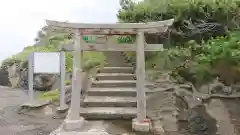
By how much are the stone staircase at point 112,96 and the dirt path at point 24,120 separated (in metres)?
1.14

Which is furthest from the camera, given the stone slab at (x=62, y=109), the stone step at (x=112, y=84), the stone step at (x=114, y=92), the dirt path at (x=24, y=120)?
the stone step at (x=112, y=84)

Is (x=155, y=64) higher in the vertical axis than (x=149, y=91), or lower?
higher

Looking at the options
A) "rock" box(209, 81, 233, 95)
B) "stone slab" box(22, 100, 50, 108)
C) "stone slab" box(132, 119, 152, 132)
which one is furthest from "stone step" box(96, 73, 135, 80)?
"stone slab" box(132, 119, 152, 132)

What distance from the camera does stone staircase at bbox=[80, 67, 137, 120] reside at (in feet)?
27.0

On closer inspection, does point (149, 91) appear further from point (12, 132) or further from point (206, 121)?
point (12, 132)

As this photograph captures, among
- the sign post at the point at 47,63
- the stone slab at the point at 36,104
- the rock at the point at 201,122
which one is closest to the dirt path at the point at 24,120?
the stone slab at the point at 36,104

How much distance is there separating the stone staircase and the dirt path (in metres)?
1.14

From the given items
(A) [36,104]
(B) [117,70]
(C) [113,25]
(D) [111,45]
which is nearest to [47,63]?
(A) [36,104]

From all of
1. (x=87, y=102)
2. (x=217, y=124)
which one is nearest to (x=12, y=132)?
(x=87, y=102)

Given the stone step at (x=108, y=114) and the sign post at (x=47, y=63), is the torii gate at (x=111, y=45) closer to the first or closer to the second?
the stone step at (x=108, y=114)

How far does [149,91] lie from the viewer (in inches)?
359

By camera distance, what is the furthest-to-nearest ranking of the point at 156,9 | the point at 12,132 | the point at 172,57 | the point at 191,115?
the point at 156,9 < the point at 172,57 < the point at 191,115 < the point at 12,132

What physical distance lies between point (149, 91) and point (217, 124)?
2209 mm

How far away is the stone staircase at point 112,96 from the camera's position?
8242 mm
